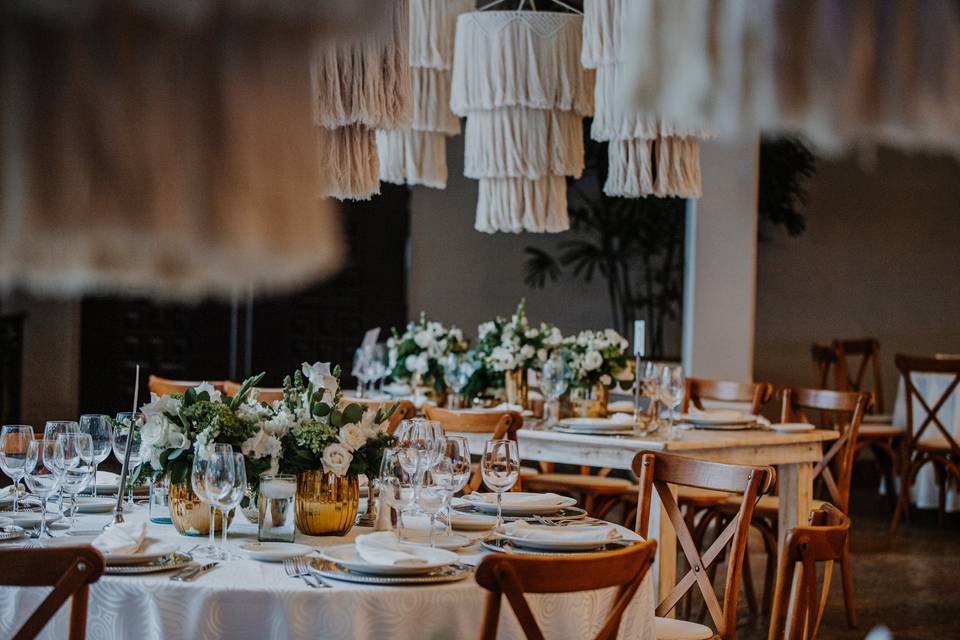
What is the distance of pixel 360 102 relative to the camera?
3.49ft

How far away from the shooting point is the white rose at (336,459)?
2.60m

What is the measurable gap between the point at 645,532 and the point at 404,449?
35.4 inches

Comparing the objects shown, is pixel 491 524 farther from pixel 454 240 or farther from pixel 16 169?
pixel 454 240

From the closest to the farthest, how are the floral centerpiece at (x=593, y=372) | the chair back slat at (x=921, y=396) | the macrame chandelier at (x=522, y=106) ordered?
the macrame chandelier at (x=522, y=106) → the floral centerpiece at (x=593, y=372) → the chair back slat at (x=921, y=396)

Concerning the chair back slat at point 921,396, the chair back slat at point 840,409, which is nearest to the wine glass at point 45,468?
the chair back slat at point 840,409

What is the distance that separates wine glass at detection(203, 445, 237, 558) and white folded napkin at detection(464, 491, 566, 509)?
837 mm

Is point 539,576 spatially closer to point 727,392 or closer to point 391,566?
point 391,566

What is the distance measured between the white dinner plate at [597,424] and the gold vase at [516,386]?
647 mm

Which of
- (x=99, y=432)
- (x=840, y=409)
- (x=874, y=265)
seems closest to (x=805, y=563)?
(x=99, y=432)

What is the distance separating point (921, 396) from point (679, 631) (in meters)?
4.91

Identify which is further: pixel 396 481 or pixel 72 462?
pixel 72 462

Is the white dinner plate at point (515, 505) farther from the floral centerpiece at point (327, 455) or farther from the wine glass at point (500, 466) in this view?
the floral centerpiece at point (327, 455)

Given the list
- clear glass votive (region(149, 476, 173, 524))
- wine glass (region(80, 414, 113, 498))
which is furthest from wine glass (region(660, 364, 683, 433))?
wine glass (region(80, 414, 113, 498))

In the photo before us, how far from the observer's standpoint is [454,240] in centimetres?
916
